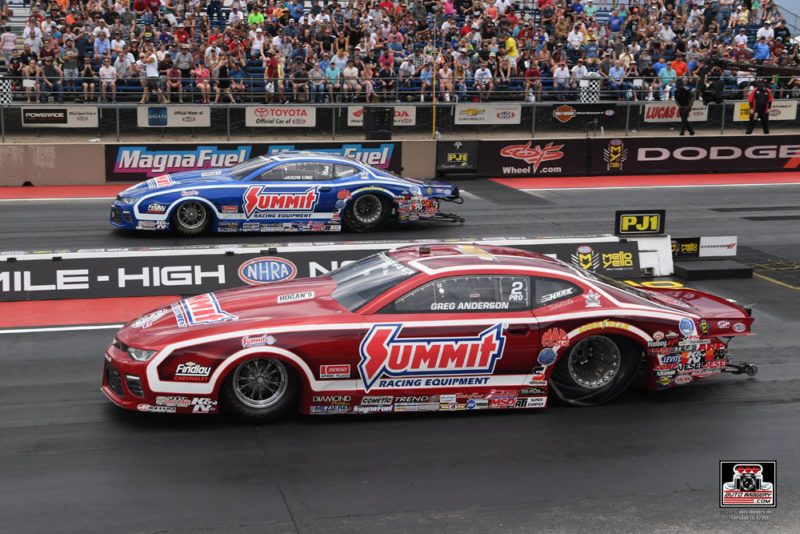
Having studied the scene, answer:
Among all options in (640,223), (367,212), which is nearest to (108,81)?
(367,212)

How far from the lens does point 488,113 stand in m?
26.0

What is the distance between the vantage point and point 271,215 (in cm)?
1603

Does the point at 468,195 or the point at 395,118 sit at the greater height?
the point at 395,118

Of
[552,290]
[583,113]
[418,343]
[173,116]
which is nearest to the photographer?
[418,343]

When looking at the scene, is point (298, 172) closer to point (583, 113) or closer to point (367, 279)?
point (367, 279)

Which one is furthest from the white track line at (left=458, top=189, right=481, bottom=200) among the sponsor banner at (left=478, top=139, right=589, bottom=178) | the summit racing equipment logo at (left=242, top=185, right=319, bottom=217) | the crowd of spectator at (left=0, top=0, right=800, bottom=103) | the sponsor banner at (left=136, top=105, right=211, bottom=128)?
the sponsor banner at (left=136, top=105, right=211, bottom=128)

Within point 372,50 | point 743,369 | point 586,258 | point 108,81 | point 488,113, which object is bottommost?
point 743,369

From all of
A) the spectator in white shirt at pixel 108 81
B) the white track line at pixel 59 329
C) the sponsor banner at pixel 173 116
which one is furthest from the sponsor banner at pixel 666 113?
the white track line at pixel 59 329

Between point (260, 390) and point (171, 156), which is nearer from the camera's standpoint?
point (260, 390)

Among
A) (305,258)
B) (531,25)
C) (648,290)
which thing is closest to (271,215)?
(305,258)

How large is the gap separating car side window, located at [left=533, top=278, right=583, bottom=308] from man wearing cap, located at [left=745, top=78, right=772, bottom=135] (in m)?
20.5

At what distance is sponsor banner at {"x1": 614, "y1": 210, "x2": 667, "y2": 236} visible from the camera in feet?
45.5

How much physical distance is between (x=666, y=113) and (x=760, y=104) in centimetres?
254

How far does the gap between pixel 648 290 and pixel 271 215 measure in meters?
8.47
